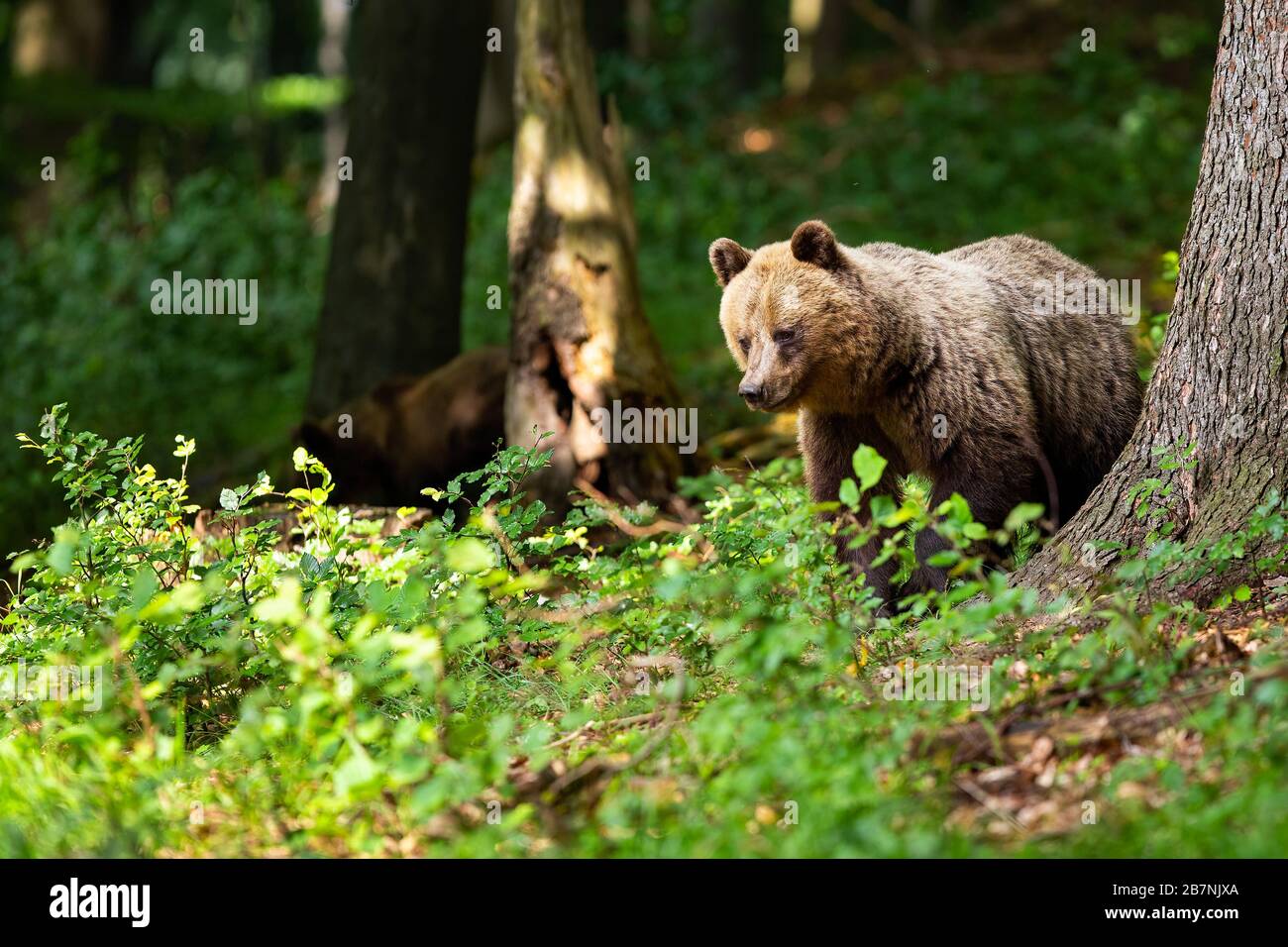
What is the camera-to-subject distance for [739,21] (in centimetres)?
2366

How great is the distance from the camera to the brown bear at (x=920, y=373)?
611 centimetres

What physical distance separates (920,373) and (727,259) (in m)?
1.12

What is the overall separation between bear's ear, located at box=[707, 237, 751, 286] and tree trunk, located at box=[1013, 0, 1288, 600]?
208 centimetres

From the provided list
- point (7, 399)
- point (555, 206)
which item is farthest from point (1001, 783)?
point (7, 399)

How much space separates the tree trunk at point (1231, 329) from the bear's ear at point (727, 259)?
81.8 inches

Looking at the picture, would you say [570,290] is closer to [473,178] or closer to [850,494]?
[850,494]

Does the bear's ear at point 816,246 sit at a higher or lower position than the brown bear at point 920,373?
higher

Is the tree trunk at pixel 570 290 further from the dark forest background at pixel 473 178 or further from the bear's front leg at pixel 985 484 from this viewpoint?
the bear's front leg at pixel 985 484

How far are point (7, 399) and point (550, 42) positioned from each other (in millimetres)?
5920

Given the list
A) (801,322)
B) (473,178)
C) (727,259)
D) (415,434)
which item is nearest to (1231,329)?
(801,322)

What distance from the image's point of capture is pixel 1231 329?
5078 millimetres

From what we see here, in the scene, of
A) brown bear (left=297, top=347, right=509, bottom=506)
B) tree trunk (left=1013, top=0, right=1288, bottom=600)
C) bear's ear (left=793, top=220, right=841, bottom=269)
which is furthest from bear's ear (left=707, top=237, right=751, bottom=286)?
brown bear (left=297, top=347, right=509, bottom=506)

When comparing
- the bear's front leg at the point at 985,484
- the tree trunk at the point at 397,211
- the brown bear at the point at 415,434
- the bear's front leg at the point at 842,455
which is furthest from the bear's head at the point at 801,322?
the tree trunk at the point at 397,211

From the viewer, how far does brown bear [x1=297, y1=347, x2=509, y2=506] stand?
8.64 meters
